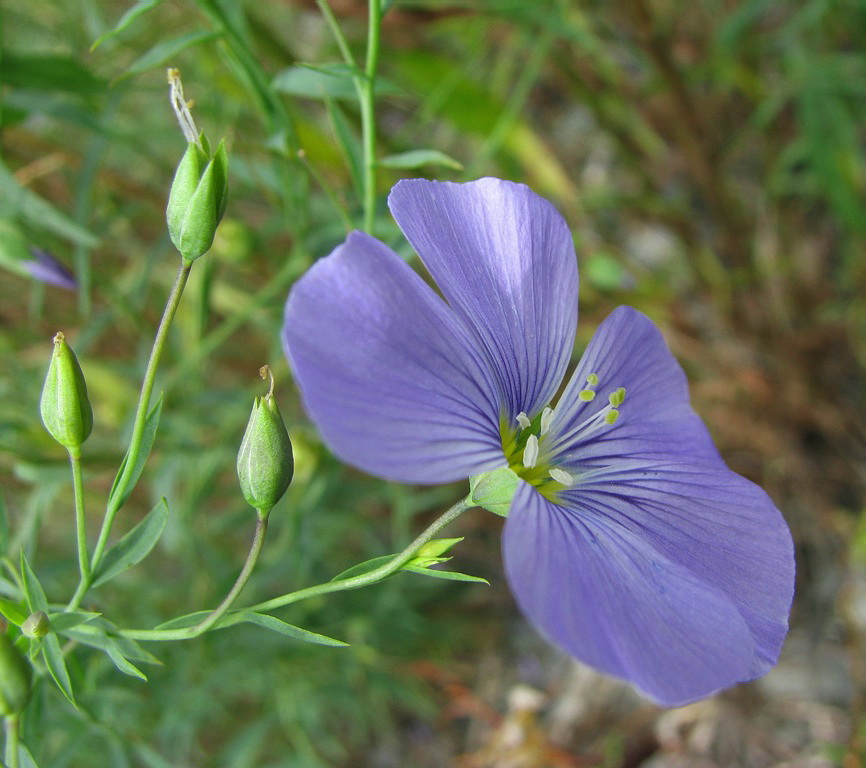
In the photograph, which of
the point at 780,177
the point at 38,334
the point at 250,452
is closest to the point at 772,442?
the point at 780,177

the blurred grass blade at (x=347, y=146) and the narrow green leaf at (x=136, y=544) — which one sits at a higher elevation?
the blurred grass blade at (x=347, y=146)

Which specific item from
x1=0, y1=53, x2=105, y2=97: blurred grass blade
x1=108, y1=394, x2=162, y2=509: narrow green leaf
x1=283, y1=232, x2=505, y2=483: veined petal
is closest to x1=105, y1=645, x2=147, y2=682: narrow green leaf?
x1=108, y1=394, x2=162, y2=509: narrow green leaf

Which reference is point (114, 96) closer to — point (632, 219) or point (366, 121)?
point (366, 121)

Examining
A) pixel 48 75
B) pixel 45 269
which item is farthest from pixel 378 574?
pixel 48 75

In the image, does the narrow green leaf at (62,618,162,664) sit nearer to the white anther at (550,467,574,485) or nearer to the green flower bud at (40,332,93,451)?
the green flower bud at (40,332,93,451)

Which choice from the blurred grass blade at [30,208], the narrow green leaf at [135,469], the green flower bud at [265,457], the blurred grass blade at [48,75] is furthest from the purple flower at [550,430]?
the blurred grass blade at [48,75]

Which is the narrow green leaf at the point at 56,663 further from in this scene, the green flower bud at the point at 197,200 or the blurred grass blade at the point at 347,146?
the blurred grass blade at the point at 347,146

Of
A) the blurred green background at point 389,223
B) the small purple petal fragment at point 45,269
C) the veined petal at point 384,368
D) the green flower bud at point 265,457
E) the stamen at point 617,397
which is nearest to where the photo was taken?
the veined petal at point 384,368

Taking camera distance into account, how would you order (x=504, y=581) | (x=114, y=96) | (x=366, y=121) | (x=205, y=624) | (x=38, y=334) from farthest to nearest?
(x=504, y=581), (x=38, y=334), (x=114, y=96), (x=366, y=121), (x=205, y=624)
